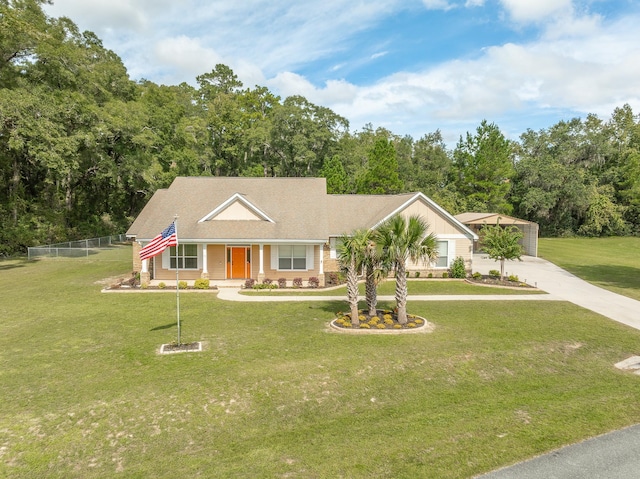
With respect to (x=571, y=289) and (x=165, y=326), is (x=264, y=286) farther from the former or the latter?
(x=571, y=289)

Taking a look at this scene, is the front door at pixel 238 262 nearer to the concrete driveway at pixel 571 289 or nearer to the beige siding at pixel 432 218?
the beige siding at pixel 432 218

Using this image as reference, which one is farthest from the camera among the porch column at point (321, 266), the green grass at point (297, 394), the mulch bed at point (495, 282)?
the porch column at point (321, 266)

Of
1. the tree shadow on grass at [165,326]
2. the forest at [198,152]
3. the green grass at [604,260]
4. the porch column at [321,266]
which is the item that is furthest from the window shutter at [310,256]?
the forest at [198,152]

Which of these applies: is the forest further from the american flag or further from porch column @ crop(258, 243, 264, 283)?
the american flag

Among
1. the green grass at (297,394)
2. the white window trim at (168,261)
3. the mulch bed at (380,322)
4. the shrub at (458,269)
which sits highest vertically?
the white window trim at (168,261)

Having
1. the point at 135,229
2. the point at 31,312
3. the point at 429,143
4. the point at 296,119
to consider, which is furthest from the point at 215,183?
the point at 429,143

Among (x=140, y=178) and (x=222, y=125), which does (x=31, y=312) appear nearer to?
(x=140, y=178)
